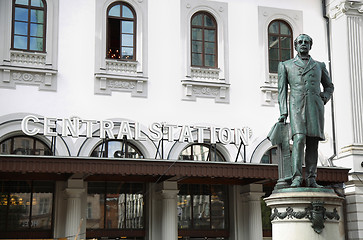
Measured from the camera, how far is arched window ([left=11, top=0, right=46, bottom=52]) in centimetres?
2064

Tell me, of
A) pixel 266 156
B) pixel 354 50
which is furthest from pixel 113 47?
pixel 354 50

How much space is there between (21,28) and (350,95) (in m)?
12.5

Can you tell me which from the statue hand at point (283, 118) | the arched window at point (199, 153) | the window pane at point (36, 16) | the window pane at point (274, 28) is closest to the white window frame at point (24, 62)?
the window pane at point (36, 16)

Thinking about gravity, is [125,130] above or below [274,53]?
below

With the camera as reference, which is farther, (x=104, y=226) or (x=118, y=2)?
(x=118, y=2)

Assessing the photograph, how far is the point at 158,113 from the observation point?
21.6 metres

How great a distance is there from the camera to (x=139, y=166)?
18.4 metres

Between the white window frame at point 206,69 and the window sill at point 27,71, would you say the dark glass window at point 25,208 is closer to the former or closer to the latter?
the window sill at point 27,71

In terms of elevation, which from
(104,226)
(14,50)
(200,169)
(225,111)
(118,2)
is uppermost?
(118,2)

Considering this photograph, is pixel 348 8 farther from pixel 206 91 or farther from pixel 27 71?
pixel 27 71

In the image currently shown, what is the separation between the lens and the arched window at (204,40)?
22672 mm

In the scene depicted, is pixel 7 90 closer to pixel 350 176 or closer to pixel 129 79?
pixel 129 79

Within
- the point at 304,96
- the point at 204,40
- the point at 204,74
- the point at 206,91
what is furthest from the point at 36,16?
the point at 304,96

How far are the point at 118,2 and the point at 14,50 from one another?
4.30 m
